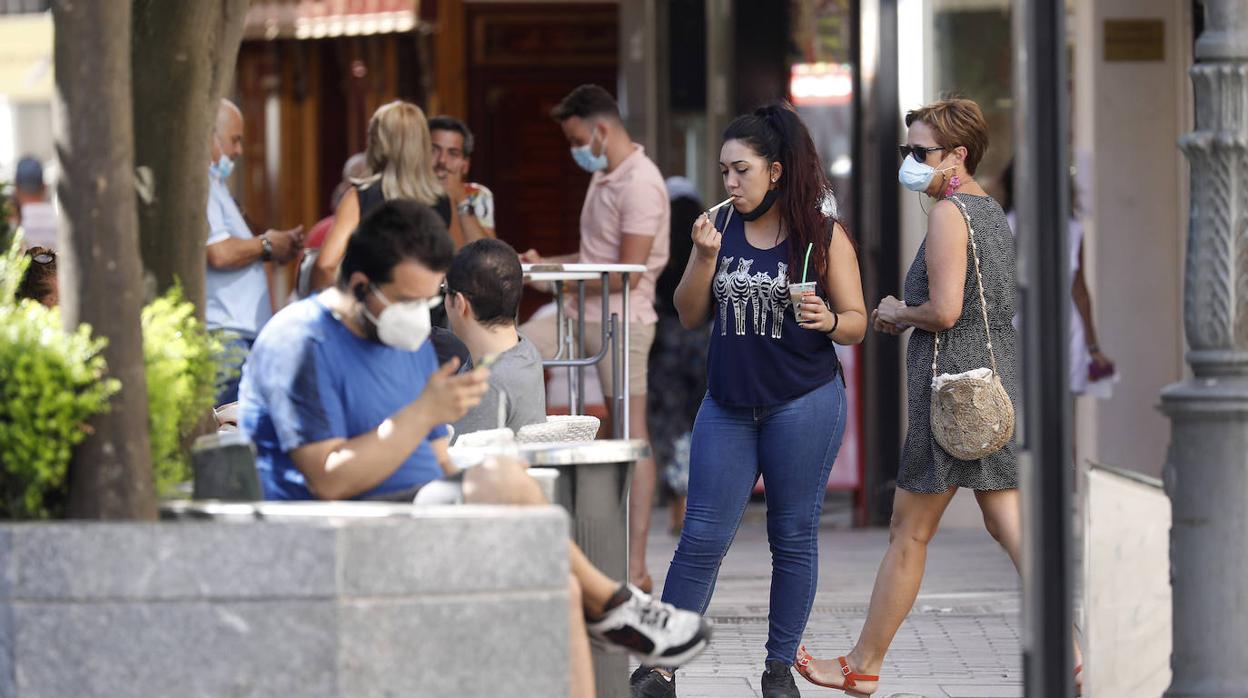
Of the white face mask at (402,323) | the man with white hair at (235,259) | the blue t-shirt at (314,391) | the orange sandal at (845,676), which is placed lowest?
the orange sandal at (845,676)

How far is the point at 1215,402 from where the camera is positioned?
4836mm

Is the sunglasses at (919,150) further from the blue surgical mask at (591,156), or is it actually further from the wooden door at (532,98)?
the wooden door at (532,98)

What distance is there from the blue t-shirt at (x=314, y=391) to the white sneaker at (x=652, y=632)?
0.55 meters

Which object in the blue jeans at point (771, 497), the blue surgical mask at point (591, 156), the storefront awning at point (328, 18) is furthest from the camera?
the storefront awning at point (328, 18)

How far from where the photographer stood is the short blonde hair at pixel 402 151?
24.3 ft

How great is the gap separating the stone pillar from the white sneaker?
3.99ft

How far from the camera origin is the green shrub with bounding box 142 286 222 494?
14.3 feet

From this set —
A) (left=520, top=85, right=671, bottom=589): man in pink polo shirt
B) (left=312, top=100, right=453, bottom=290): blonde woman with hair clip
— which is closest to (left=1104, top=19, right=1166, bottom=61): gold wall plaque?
(left=520, top=85, right=671, bottom=589): man in pink polo shirt

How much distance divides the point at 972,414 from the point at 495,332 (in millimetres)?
1389

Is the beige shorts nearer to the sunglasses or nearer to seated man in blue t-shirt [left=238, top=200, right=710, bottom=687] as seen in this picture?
the sunglasses

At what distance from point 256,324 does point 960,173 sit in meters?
2.91

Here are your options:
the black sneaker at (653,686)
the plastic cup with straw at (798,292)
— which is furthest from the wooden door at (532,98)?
the black sneaker at (653,686)

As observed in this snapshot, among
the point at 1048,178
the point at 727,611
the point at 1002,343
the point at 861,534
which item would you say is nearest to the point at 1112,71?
the point at 861,534

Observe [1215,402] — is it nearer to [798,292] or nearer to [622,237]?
[798,292]
